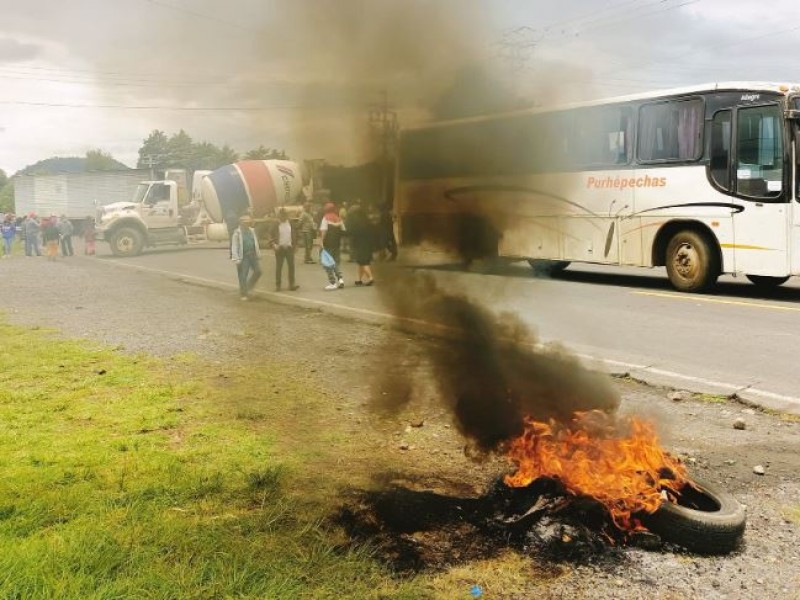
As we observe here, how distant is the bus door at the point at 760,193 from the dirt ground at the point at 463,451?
5943mm

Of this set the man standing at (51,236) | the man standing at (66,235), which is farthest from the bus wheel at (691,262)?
the man standing at (51,236)

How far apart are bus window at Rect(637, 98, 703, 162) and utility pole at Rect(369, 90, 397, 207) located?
29.4 feet

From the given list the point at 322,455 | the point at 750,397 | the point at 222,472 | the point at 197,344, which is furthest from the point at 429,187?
the point at 197,344

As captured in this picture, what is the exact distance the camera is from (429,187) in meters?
4.28

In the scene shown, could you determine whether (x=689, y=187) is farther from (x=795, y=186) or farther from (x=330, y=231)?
(x=330, y=231)

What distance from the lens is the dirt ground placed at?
9.27ft

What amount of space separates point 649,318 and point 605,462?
6285mm

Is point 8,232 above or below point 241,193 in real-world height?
above

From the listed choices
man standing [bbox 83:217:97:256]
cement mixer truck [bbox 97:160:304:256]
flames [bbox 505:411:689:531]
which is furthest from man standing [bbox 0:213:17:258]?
flames [bbox 505:411:689:531]

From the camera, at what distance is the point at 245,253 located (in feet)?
21.8

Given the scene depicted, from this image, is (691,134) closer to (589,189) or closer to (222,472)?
(589,189)

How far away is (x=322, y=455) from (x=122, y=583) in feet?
5.60

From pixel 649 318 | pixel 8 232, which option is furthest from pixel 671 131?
pixel 8 232

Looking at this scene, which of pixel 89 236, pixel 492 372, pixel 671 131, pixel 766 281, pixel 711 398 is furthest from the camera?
pixel 89 236
